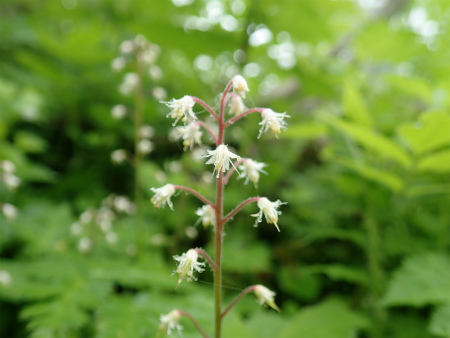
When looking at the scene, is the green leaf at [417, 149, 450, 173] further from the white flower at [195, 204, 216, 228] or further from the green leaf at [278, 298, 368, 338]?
the white flower at [195, 204, 216, 228]

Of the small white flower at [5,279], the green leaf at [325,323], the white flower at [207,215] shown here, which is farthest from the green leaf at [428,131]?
the small white flower at [5,279]

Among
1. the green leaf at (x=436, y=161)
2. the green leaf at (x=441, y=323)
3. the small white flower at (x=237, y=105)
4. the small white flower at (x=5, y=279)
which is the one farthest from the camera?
the small white flower at (x=5, y=279)

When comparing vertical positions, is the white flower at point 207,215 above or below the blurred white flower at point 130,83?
below

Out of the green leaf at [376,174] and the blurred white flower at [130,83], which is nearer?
the green leaf at [376,174]

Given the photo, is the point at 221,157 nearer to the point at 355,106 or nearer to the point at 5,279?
the point at 355,106

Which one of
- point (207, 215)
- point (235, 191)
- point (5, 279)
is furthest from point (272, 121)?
point (235, 191)

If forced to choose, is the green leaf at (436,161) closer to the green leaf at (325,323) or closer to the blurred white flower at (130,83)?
the green leaf at (325,323)

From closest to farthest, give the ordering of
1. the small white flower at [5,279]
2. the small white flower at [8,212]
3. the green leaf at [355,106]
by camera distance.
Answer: the small white flower at [5,279] → the green leaf at [355,106] → the small white flower at [8,212]

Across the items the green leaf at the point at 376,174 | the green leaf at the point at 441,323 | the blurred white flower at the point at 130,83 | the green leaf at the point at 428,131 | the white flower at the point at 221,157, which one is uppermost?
the blurred white flower at the point at 130,83
